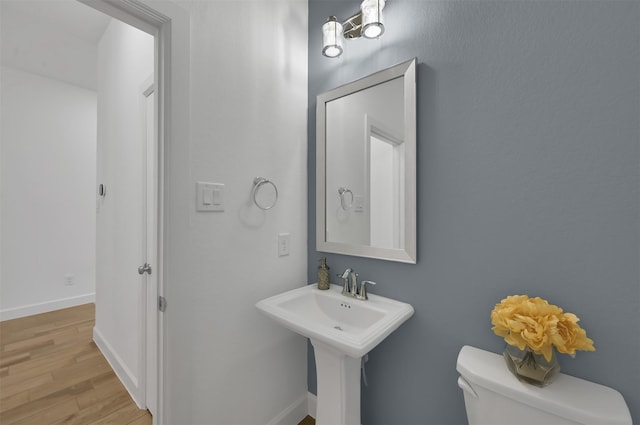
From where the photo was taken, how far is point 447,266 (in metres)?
1.09

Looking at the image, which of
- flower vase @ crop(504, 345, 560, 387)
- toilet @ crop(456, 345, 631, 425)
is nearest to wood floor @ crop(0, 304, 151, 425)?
toilet @ crop(456, 345, 631, 425)

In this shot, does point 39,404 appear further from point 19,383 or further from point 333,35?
point 333,35

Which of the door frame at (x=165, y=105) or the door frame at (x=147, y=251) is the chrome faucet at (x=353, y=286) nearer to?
the door frame at (x=165, y=105)

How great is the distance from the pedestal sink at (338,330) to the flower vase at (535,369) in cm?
40

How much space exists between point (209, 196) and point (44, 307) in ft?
11.5

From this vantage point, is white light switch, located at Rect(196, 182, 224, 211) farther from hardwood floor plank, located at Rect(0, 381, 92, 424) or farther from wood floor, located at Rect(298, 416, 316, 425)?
hardwood floor plank, located at Rect(0, 381, 92, 424)

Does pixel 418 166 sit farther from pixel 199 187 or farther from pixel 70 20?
pixel 70 20

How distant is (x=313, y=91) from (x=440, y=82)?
2.43ft

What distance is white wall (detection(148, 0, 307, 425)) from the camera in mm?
1066

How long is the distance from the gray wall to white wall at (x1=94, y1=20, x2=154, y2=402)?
145 cm

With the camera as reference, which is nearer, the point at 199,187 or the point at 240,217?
the point at 199,187

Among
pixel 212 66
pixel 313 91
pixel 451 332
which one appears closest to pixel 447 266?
pixel 451 332

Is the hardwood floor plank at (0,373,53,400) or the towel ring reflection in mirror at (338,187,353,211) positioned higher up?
the towel ring reflection in mirror at (338,187,353,211)

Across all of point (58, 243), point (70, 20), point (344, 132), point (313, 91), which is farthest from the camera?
point (58, 243)
